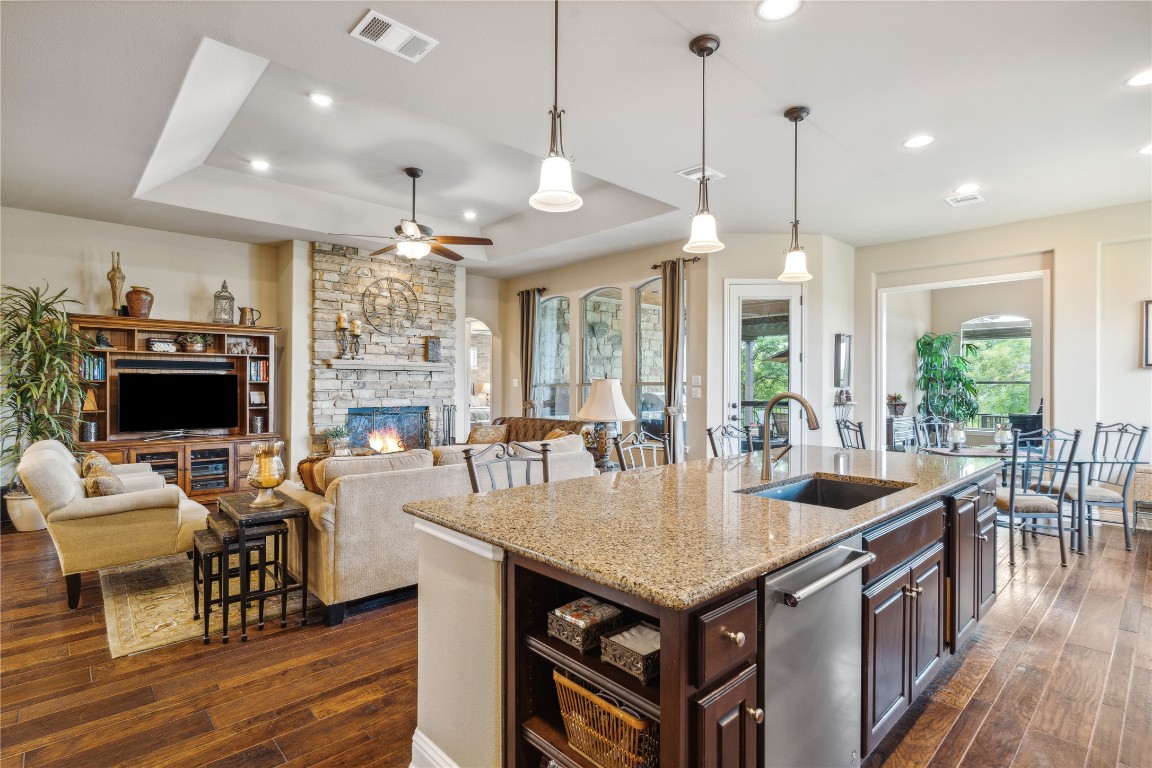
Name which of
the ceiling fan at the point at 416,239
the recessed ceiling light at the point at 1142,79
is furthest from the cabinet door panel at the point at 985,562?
the ceiling fan at the point at 416,239

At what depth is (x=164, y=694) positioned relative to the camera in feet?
7.57

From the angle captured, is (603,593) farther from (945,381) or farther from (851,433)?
(945,381)

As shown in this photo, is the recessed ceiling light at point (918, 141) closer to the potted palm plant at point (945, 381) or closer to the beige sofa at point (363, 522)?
the beige sofa at point (363, 522)

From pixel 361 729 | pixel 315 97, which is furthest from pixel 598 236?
pixel 361 729

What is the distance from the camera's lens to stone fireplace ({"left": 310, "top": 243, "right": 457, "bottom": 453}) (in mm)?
6512

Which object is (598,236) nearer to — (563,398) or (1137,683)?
(563,398)

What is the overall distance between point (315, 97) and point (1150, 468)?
7.06 meters

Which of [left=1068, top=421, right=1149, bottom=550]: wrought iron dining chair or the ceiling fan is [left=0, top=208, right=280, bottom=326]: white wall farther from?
[left=1068, top=421, right=1149, bottom=550]: wrought iron dining chair

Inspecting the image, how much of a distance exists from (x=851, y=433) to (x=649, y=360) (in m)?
2.37

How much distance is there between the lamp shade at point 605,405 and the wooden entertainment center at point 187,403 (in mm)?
4054

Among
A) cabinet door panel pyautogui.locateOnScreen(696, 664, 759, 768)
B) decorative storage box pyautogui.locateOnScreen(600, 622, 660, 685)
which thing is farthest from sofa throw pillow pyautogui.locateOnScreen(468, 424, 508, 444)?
cabinet door panel pyautogui.locateOnScreen(696, 664, 759, 768)

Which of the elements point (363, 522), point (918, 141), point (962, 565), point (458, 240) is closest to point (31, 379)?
point (458, 240)

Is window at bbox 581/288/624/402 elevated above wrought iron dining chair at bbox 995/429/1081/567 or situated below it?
above

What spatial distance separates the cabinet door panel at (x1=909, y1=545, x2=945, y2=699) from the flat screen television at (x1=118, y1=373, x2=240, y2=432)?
6.53 m
